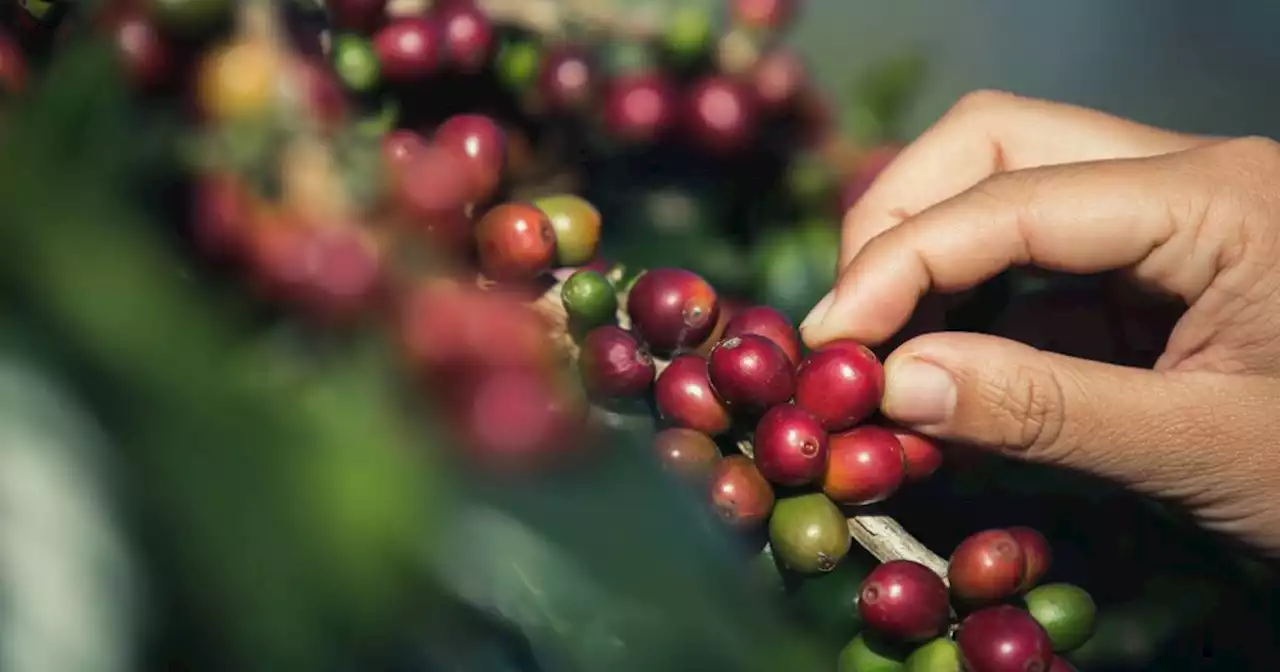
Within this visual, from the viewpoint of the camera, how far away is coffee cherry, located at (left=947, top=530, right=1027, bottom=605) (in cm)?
87

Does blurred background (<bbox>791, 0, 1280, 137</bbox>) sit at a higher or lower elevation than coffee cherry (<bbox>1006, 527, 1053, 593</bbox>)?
higher

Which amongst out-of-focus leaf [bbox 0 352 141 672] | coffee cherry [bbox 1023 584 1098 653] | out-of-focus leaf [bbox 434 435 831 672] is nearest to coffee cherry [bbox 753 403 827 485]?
coffee cherry [bbox 1023 584 1098 653]

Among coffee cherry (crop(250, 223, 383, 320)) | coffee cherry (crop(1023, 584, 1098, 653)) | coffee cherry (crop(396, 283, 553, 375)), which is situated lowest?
coffee cherry (crop(1023, 584, 1098, 653))

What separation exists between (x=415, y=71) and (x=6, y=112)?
2.30 ft

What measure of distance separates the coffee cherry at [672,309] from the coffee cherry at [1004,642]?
Result: 314 mm

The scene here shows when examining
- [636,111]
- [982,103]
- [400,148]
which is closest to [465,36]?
[636,111]

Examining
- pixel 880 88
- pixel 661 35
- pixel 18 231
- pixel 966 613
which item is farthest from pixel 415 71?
pixel 18 231

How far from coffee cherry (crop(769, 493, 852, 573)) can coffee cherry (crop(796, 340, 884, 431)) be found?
0.07 meters

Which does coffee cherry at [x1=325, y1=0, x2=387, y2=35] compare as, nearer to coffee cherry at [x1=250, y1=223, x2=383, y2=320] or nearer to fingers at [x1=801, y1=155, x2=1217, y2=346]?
fingers at [x1=801, y1=155, x2=1217, y2=346]

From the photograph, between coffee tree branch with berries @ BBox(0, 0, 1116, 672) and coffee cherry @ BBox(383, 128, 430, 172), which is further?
coffee cherry @ BBox(383, 128, 430, 172)

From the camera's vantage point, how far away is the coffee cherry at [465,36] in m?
1.03

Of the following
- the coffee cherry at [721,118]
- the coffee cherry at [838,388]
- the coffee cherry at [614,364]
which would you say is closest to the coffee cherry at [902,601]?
the coffee cherry at [838,388]

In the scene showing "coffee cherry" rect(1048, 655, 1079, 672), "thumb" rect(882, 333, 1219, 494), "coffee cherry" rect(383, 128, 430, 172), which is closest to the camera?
"coffee cherry" rect(383, 128, 430, 172)

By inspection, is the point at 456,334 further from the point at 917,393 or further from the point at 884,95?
the point at 884,95
